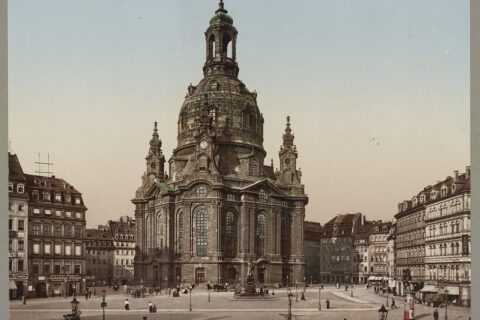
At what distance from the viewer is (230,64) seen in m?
119

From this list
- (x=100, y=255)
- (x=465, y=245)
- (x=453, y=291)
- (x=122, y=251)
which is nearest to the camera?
(x=453, y=291)

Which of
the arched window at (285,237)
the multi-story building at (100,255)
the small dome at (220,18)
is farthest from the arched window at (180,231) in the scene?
the small dome at (220,18)

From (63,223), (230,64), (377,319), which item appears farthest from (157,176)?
(377,319)

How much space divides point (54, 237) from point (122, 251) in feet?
201

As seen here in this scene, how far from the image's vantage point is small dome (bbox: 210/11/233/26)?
119m

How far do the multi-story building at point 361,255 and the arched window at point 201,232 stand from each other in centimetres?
5265

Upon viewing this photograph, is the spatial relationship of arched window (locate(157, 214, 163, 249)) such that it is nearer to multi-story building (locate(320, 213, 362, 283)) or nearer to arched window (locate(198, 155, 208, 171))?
arched window (locate(198, 155, 208, 171))

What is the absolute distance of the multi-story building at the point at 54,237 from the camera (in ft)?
263

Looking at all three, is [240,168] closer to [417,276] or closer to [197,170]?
[197,170]

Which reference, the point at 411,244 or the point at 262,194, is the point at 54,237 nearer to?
the point at 262,194

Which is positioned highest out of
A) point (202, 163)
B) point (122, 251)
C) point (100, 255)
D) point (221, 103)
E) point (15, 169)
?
point (221, 103)

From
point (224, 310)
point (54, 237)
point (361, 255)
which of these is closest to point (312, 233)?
point (361, 255)

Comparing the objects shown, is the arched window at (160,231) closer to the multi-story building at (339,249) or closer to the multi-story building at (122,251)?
the multi-story building at (122,251)

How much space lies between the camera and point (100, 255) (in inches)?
5433
